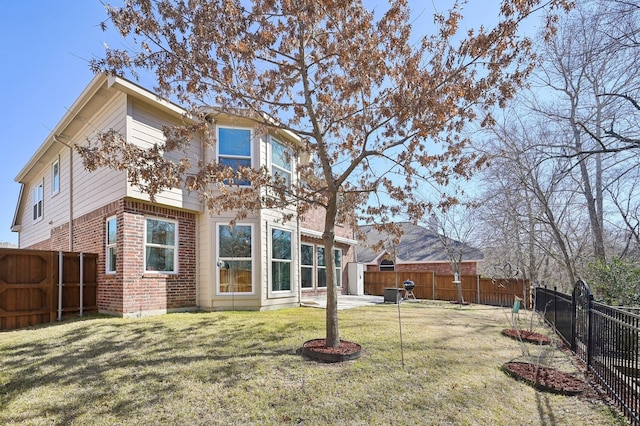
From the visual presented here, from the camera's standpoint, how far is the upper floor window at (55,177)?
1285cm

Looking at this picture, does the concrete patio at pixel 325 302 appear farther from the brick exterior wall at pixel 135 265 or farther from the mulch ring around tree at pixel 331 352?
the mulch ring around tree at pixel 331 352

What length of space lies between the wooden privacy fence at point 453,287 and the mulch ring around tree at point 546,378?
10.5 metres

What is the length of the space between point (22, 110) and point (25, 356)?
772cm

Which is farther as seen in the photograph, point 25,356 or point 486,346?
point 486,346

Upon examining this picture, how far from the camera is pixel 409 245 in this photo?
2675cm

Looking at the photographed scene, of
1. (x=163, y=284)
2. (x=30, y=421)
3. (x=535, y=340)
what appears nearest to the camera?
(x=30, y=421)

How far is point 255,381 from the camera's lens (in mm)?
4566

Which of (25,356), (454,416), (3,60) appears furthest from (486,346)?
(3,60)

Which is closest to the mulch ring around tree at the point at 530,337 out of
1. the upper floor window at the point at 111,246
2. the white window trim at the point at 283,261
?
the white window trim at the point at 283,261

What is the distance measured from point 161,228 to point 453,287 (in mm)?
14392

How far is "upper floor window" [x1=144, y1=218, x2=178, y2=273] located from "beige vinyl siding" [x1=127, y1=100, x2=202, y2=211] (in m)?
0.64

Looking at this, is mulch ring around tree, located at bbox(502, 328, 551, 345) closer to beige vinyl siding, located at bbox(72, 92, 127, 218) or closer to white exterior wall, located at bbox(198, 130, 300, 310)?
white exterior wall, located at bbox(198, 130, 300, 310)

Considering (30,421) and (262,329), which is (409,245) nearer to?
(262,329)

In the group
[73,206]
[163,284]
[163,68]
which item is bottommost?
[163,284]
